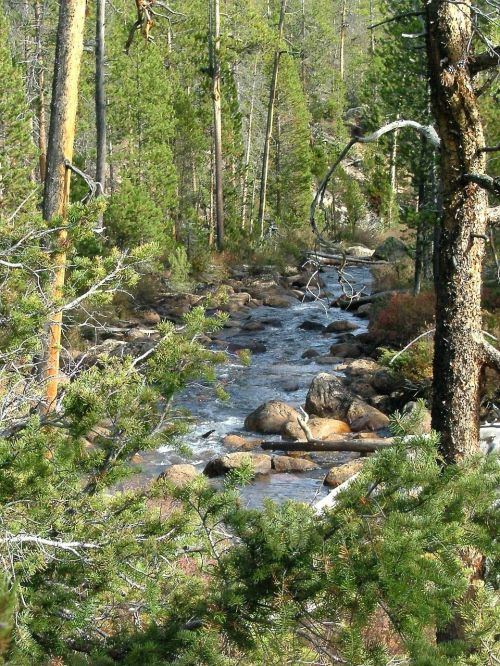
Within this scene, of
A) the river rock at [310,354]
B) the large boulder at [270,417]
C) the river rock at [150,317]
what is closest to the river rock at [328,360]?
the river rock at [310,354]

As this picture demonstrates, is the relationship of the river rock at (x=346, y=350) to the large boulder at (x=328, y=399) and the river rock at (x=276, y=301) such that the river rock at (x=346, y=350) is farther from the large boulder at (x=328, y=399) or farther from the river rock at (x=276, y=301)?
the river rock at (x=276, y=301)

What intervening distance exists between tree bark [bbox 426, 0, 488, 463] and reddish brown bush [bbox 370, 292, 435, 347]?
1236cm

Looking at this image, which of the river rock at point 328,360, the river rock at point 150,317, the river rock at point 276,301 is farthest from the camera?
the river rock at point 276,301

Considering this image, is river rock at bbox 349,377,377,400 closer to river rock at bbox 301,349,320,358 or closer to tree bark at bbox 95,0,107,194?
river rock at bbox 301,349,320,358

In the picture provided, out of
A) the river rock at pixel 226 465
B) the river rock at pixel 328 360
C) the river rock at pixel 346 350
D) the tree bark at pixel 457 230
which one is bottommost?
the river rock at pixel 226 465

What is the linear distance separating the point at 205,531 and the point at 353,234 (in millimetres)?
35123

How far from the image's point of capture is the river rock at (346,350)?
57.7 ft

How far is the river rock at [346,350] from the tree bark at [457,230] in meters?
13.3

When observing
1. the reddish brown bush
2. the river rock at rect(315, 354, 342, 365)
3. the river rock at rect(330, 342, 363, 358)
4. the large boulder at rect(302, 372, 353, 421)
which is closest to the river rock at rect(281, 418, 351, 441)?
the large boulder at rect(302, 372, 353, 421)

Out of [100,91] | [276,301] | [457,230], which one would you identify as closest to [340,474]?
[457,230]

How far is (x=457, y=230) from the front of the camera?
13.9 feet

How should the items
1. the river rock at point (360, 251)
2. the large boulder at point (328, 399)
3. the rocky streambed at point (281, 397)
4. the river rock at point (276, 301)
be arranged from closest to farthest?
the rocky streambed at point (281, 397)
the large boulder at point (328, 399)
the river rock at point (276, 301)
the river rock at point (360, 251)

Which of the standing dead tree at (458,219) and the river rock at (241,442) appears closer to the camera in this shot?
the standing dead tree at (458,219)

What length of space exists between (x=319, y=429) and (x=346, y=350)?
18.0 ft
